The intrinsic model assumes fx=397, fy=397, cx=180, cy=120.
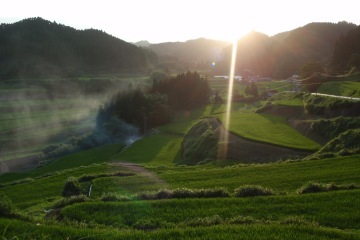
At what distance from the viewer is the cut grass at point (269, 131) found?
33156mm

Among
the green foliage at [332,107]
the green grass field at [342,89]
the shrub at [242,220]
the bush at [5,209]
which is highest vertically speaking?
the green grass field at [342,89]

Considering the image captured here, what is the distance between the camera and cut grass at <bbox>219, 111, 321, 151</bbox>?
33156 mm

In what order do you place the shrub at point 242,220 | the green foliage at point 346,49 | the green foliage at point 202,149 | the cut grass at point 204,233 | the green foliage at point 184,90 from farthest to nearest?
1. the green foliage at point 346,49
2. the green foliage at point 184,90
3. the green foliage at point 202,149
4. the shrub at point 242,220
5. the cut grass at point 204,233

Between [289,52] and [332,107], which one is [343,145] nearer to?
[332,107]

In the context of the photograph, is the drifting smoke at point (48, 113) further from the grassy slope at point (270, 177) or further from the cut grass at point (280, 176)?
the cut grass at point (280, 176)

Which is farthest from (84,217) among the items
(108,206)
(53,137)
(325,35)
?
(325,35)

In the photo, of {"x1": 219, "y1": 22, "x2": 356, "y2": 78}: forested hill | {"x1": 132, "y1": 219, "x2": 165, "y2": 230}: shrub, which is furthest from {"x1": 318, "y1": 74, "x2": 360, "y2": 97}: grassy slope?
{"x1": 219, "y1": 22, "x2": 356, "y2": 78}: forested hill

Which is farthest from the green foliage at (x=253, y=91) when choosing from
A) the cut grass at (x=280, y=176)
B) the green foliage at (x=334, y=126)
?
the cut grass at (x=280, y=176)

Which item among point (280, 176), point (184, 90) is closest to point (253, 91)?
point (184, 90)

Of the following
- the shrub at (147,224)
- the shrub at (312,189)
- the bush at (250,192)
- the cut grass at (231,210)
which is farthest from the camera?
the shrub at (312,189)

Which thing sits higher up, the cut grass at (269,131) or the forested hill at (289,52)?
the forested hill at (289,52)

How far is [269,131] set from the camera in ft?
126

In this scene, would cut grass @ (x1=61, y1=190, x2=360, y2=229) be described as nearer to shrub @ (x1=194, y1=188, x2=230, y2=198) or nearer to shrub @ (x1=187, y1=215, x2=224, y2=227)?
shrub @ (x1=187, y1=215, x2=224, y2=227)

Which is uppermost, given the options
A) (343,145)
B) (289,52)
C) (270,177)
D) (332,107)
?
(289,52)
